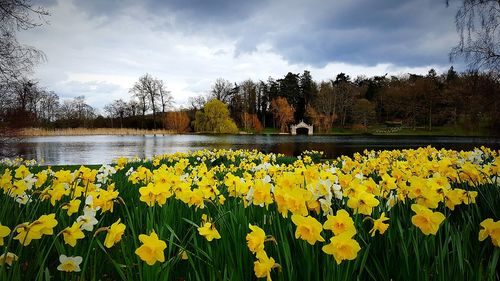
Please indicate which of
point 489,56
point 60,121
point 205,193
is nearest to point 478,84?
point 489,56

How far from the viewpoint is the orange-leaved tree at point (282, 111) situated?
7175 centimetres

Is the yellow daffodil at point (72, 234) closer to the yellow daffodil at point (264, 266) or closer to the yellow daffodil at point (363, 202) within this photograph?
the yellow daffodil at point (264, 266)

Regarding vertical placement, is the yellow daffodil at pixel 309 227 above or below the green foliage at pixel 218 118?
below

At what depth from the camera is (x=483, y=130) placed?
17859 millimetres

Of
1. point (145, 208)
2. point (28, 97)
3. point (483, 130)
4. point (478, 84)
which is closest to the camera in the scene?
point (145, 208)

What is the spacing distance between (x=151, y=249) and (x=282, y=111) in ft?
234

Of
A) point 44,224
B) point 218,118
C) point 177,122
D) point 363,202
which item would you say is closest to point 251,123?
point 218,118

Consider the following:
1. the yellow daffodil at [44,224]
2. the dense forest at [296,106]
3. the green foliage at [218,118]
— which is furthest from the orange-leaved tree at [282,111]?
the yellow daffodil at [44,224]

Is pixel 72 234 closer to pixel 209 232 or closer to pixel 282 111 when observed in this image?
pixel 209 232

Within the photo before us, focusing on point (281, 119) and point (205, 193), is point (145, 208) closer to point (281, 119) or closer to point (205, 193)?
point (205, 193)

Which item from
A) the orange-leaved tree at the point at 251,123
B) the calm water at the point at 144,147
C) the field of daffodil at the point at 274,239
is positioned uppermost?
the orange-leaved tree at the point at 251,123

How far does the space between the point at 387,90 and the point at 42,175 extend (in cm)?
7842

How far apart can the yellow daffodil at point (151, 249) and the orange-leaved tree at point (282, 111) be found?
7076 cm

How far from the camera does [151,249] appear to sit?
1.25m
